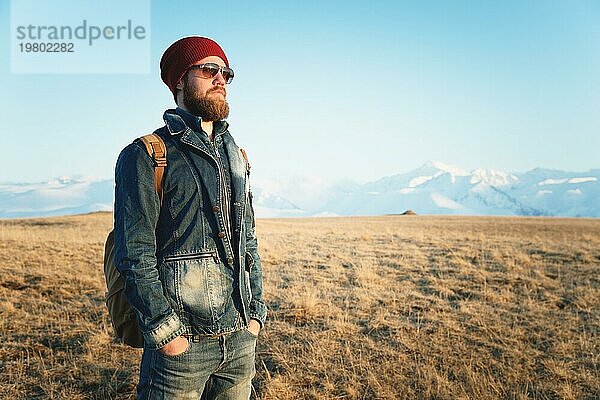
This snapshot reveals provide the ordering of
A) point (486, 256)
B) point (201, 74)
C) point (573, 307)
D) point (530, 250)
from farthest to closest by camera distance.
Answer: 1. point (530, 250)
2. point (486, 256)
3. point (573, 307)
4. point (201, 74)

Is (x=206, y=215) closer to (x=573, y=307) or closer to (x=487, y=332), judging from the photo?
(x=487, y=332)

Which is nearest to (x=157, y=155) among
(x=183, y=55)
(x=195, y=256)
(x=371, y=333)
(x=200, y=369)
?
(x=195, y=256)

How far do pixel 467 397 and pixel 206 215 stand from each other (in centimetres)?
351

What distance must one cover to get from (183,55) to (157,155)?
2.12ft

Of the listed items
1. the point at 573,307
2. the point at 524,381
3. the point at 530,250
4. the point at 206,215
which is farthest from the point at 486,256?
the point at 206,215

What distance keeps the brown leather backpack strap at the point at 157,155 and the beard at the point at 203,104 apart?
0.31 metres

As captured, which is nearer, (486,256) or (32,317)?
(32,317)

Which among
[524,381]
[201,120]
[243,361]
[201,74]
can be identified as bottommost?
[524,381]

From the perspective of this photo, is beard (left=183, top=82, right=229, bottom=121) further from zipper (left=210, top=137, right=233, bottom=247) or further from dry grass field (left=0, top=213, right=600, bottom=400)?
dry grass field (left=0, top=213, right=600, bottom=400)

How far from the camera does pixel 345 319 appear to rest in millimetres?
6902

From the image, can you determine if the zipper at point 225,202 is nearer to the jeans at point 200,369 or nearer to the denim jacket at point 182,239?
the denim jacket at point 182,239

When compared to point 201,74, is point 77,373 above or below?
below

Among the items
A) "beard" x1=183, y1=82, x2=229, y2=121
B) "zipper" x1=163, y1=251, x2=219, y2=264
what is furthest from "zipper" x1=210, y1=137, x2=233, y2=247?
"beard" x1=183, y1=82, x2=229, y2=121

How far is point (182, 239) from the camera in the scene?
2.29 metres
